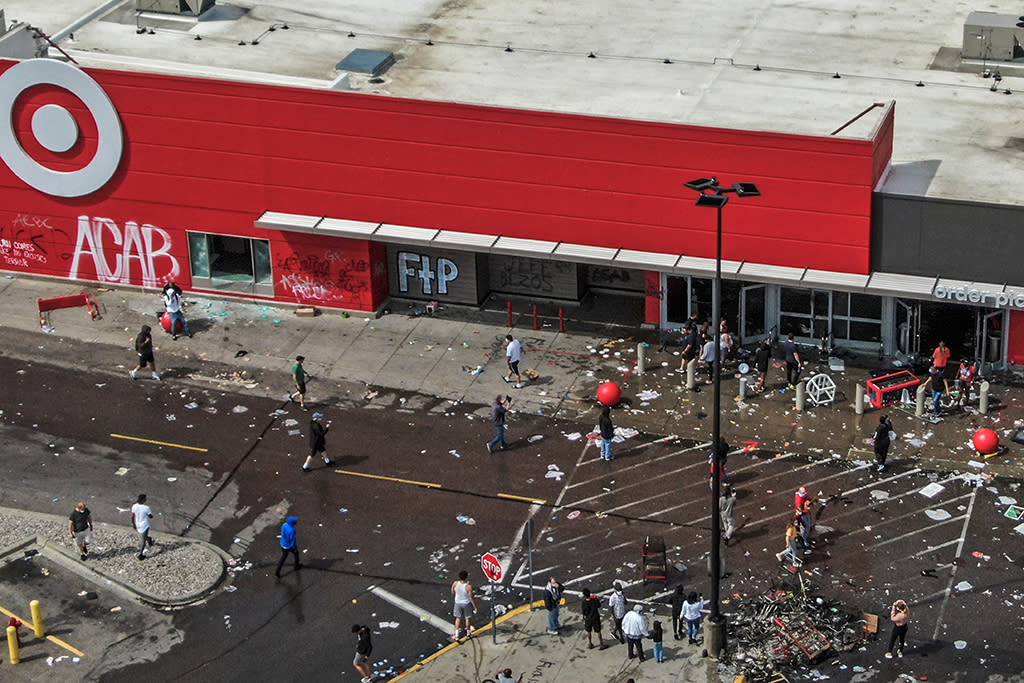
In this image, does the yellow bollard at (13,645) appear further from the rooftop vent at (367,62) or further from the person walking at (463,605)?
the rooftop vent at (367,62)

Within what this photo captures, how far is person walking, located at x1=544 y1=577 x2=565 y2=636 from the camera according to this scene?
1199 inches

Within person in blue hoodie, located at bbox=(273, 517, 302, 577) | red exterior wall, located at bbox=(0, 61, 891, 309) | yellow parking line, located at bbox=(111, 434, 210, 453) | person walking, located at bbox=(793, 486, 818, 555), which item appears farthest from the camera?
red exterior wall, located at bbox=(0, 61, 891, 309)

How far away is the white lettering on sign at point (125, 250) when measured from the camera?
43.9m

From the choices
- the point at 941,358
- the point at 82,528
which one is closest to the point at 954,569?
the point at 941,358

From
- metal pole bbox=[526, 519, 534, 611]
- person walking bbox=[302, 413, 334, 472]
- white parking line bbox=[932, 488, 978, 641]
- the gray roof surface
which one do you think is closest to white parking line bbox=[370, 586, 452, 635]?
metal pole bbox=[526, 519, 534, 611]

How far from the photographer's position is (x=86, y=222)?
4422 cm

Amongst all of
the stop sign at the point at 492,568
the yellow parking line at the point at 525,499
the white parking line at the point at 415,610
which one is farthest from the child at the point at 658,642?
the yellow parking line at the point at 525,499

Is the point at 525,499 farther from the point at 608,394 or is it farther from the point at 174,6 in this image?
the point at 174,6

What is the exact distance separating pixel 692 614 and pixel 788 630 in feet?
5.99

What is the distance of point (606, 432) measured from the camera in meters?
35.7

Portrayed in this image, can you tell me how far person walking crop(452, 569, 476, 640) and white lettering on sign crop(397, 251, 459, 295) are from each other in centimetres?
1352

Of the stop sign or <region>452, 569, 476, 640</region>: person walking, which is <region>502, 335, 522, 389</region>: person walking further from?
the stop sign

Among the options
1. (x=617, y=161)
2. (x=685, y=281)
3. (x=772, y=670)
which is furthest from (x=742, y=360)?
(x=772, y=670)

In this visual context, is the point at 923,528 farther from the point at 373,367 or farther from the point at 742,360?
the point at 373,367
